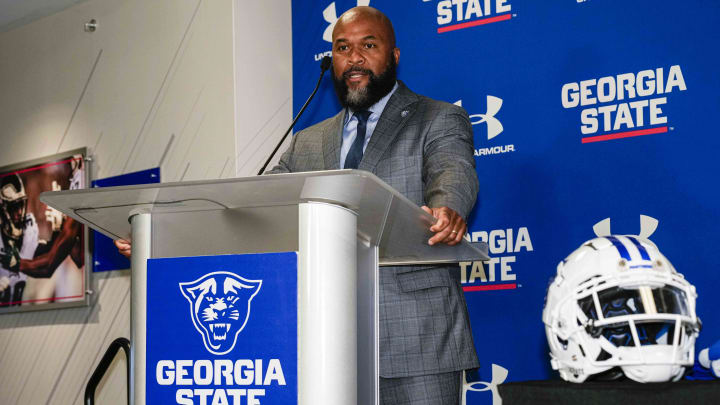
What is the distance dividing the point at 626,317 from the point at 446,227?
0.54 m

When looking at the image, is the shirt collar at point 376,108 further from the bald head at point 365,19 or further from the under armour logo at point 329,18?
the under armour logo at point 329,18

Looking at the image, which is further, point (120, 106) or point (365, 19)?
point (120, 106)

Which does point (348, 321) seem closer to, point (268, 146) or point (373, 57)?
point (373, 57)

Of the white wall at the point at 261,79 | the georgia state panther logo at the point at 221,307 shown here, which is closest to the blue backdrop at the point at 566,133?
the white wall at the point at 261,79

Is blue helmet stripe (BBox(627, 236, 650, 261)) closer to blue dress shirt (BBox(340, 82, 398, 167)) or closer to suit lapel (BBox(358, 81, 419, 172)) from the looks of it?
suit lapel (BBox(358, 81, 419, 172))

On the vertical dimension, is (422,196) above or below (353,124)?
below

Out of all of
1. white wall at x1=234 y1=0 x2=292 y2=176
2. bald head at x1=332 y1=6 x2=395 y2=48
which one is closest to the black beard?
bald head at x1=332 y1=6 x2=395 y2=48

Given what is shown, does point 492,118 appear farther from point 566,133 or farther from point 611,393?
point 611,393

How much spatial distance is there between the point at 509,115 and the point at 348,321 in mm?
2186

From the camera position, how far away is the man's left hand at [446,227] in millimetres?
1733

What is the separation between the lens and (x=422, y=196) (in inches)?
94.8

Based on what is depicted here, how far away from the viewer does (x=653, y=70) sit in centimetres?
319

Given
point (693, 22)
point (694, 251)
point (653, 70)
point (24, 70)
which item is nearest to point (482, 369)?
point (694, 251)

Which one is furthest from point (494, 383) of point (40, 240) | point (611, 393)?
point (40, 240)
